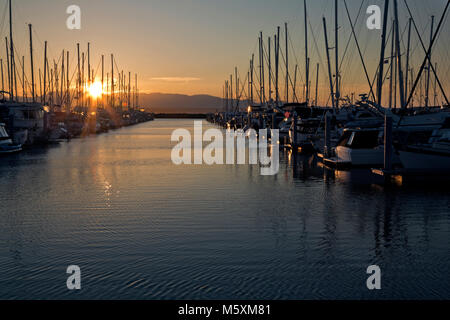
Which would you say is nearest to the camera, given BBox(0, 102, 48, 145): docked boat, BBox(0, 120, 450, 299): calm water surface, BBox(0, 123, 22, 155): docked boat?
BBox(0, 120, 450, 299): calm water surface

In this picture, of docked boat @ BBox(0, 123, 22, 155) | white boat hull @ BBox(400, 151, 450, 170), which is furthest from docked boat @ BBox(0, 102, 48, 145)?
white boat hull @ BBox(400, 151, 450, 170)

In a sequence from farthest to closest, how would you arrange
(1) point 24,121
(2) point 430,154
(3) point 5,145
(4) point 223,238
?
(1) point 24,121
(3) point 5,145
(2) point 430,154
(4) point 223,238

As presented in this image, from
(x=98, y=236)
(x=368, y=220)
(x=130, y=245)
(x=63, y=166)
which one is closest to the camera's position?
(x=130, y=245)

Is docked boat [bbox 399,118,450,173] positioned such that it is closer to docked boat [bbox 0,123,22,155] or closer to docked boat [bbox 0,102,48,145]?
docked boat [bbox 0,123,22,155]

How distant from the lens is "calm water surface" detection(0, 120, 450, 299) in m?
8.54

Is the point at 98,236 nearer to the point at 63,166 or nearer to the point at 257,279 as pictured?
the point at 257,279

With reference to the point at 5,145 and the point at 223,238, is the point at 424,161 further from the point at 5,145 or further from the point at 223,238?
the point at 5,145

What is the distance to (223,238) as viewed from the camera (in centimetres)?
1182

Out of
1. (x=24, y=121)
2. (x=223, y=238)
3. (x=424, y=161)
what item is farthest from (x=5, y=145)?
(x=223, y=238)

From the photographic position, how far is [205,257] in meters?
10.2

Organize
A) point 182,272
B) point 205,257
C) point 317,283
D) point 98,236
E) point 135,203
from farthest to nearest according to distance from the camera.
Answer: point 135,203, point 98,236, point 205,257, point 182,272, point 317,283
